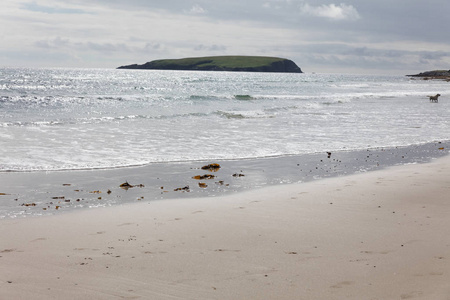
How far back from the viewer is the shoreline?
27.5 feet

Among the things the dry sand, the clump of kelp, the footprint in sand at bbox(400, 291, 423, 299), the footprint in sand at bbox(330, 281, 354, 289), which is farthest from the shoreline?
the footprint in sand at bbox(400, 291, 423, 299)

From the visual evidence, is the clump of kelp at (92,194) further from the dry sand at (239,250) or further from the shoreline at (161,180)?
the dry sand at (239,250)

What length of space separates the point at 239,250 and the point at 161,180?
491cm

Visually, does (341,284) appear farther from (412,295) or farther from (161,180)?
(161,180)

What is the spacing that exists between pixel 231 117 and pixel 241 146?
12.9 meters

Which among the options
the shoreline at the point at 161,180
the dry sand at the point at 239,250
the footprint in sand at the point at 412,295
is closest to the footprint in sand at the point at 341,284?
the dry sand at the point at 239,250

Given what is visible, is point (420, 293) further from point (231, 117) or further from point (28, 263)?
point (231, 117)

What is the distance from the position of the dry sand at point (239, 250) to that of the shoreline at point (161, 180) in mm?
709

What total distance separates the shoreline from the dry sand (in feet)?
2.33

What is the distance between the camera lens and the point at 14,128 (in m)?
20.4

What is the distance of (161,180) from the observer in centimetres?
1036

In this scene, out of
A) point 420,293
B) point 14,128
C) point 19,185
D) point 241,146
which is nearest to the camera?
point 420,293

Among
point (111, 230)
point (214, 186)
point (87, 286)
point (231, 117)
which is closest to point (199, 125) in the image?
point (231, 117)

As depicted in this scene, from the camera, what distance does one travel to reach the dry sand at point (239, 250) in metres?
4.62
